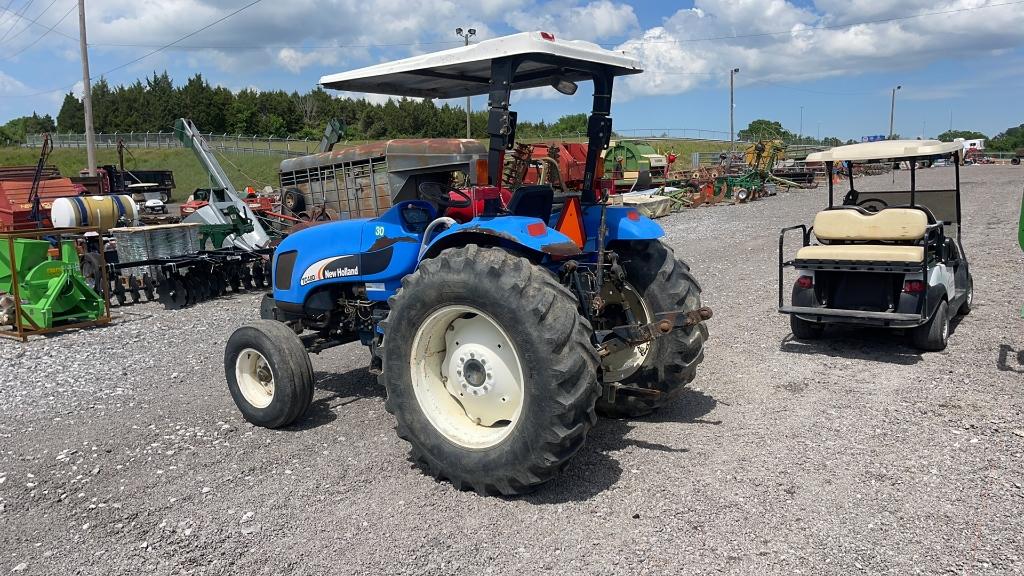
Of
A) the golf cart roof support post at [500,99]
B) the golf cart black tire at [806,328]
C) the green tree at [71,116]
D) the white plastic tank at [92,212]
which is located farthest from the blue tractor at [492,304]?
the green tree at [71,116]

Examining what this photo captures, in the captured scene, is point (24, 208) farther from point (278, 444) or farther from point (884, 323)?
point (884, 323)

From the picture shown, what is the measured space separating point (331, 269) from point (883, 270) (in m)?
4.90

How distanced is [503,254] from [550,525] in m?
1.40

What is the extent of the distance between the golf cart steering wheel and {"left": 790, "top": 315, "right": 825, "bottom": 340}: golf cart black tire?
4.01 meters

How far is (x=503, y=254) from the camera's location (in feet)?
12.5

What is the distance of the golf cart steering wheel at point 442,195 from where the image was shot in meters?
4.67

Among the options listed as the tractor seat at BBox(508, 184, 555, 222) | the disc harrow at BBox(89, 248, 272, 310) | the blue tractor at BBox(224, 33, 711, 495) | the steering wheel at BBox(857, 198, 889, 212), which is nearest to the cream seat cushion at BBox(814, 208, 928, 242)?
the steering wheel at BBox(857, 198, 889, 212)

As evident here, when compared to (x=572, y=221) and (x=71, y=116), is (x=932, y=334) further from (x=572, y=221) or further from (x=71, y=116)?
(x=71, y=116)

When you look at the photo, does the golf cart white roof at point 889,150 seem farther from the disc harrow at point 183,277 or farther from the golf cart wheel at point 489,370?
the disc harrow at point 183,277

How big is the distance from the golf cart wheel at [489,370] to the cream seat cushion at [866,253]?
4127mm

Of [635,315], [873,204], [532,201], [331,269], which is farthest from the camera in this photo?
[873,204]

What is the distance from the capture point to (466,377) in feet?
13.5

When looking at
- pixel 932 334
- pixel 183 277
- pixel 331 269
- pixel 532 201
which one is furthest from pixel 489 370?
pixel 183 277

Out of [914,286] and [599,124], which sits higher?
[599,124]
